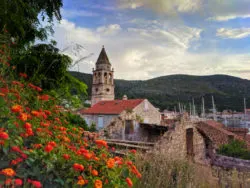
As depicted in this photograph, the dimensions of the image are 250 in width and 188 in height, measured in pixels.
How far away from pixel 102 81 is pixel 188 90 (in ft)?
148

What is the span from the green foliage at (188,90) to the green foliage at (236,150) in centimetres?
3838

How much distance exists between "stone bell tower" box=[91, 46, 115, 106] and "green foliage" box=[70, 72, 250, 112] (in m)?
17.8

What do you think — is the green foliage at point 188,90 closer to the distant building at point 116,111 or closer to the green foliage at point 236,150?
the distant building at point 116,111

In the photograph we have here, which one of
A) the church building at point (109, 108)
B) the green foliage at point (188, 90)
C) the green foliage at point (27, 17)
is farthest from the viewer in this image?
the green foliage at point (188, 90)

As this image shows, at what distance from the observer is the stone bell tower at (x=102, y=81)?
1241 inches

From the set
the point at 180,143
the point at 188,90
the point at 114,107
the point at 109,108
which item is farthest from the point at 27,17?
the point at 188,90

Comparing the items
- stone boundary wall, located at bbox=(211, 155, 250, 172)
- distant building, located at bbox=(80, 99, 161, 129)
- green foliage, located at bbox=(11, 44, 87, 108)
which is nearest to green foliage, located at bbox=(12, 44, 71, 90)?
green foliage, located at bbox=(11, 44, 87, 108)

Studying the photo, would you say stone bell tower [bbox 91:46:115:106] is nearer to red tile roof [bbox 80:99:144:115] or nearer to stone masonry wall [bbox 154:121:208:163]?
red tile roof [bbox 80:99:144:115]

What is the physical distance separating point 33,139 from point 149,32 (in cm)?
871

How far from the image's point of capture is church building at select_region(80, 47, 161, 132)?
9.61 meters

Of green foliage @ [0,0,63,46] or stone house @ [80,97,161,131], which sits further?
stone house @ [80,97,161,131]

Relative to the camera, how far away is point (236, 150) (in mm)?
11977

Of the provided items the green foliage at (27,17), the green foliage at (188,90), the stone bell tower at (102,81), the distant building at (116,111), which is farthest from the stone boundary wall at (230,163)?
the green foliage at (188,90)

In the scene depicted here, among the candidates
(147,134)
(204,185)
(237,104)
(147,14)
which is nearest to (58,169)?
(204,185)
